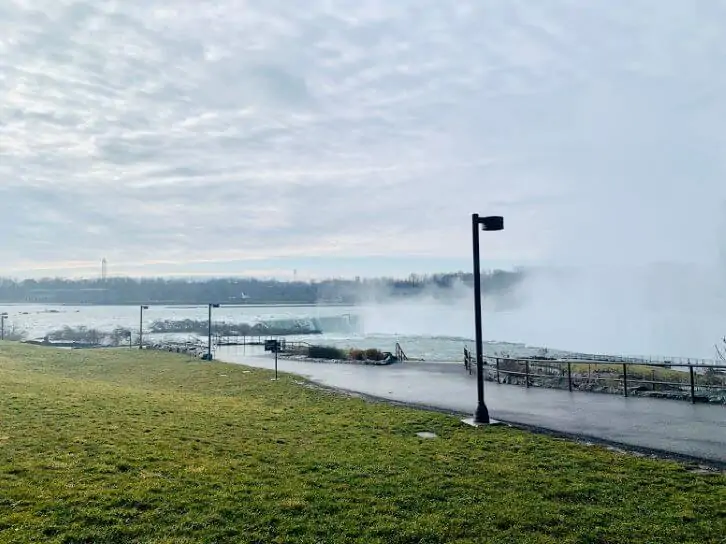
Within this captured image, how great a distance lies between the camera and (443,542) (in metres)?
4.86

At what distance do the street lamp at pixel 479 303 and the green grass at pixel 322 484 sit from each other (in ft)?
2.15

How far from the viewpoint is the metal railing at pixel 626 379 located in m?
14.6

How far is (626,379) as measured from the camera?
50.0 feet

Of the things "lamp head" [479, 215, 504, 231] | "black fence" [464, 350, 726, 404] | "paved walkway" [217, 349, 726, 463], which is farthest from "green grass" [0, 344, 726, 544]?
"black fence" [464, 350, 726, 404]

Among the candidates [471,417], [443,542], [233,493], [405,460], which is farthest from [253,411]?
[443,542]

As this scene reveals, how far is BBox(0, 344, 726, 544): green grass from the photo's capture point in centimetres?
505

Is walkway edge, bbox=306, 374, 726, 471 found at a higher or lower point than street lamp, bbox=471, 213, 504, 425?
lower

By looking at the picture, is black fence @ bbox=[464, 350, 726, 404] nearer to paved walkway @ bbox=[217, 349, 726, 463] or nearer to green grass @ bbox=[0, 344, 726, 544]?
paved walkway @ bbox=[217, 349, 726, 463]

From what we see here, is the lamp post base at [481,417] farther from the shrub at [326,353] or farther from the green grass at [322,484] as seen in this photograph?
the shrub at [326,353]

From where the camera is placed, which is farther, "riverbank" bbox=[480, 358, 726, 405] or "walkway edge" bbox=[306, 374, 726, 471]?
"riverbank" bbox=[480, 358, 726, 405]

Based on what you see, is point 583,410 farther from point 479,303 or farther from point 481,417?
point 479,303

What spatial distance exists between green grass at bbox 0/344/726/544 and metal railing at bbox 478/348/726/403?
6.99 meters

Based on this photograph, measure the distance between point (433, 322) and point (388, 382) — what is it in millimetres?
84635

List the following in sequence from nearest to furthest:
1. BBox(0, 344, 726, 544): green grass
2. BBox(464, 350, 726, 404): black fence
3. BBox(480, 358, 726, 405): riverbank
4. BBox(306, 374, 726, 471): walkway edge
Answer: BBox(0, 344, 726, 544): green grass, BBox(306, 374, 726, 471): walkway edge, BBox(464, 350, 726, 404): black fence, BBox(480, 358, 726, 405): riverbank
